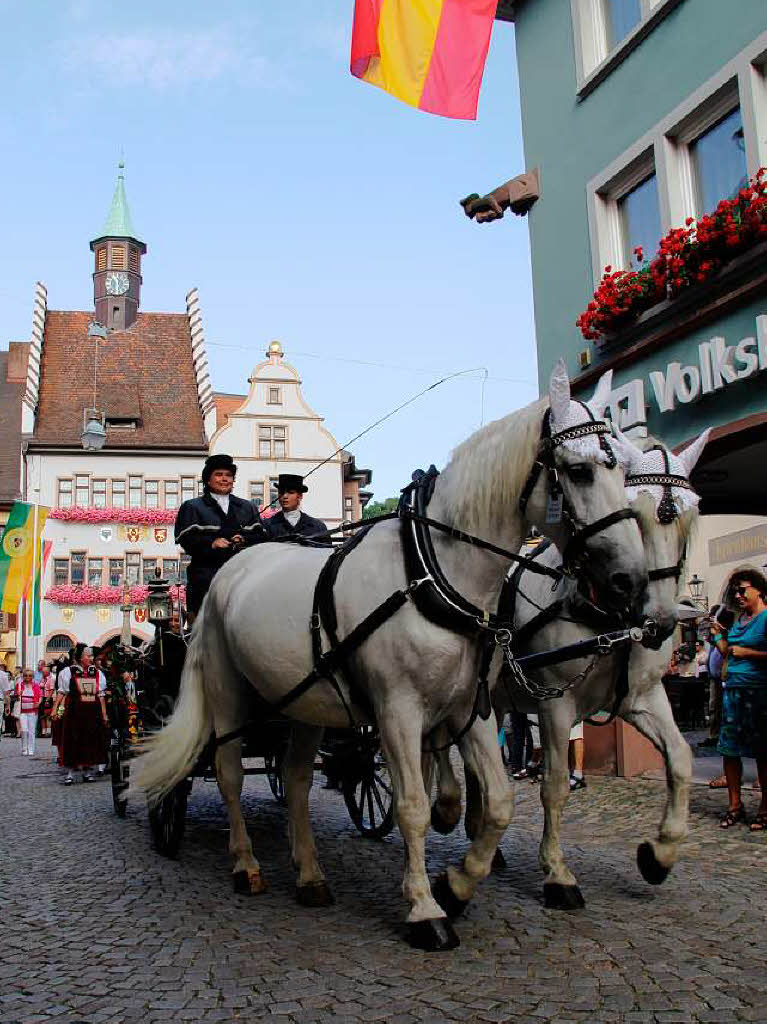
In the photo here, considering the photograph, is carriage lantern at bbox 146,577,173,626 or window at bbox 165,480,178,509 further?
window at bbox 165,480,178,509

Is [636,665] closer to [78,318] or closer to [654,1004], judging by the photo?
[654,1004]

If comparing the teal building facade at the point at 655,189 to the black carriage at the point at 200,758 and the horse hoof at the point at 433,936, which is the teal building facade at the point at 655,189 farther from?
the horse hoof at the point at 433,936

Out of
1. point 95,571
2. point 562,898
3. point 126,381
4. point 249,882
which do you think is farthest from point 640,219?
point 126,381

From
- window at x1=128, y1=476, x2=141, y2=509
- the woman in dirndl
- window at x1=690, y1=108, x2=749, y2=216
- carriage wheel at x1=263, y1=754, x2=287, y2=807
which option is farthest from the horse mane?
window at x1=128, y1=476, x2=141, y2=509

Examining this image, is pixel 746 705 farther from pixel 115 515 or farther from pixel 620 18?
pixel 115 515

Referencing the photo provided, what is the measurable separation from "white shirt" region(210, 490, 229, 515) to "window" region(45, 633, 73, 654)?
37.1m

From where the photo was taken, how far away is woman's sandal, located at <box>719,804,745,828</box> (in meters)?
7.32

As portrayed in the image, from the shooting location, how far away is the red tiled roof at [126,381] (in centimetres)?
4422

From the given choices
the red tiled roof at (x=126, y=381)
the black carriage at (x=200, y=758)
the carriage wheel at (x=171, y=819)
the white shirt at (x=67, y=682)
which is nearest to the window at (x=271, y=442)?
the red tiled roof at (x=126, y=381)

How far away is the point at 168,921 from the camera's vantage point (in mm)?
4699

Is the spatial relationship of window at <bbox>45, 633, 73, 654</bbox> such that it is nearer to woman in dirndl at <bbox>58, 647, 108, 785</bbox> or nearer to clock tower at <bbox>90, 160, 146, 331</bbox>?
clock tower at <bbox>90, 160, 146, 331</bbox>

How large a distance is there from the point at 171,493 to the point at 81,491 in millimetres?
3958

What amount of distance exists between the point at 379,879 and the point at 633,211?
26.6 feet

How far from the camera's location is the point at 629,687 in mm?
5270
